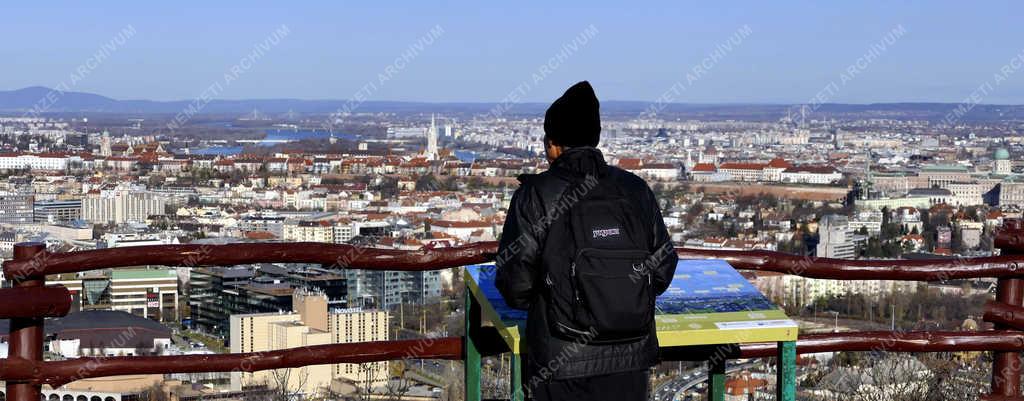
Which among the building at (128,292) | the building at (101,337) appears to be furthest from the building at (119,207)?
the building at (101,337)

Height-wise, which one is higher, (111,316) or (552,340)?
(552,340)

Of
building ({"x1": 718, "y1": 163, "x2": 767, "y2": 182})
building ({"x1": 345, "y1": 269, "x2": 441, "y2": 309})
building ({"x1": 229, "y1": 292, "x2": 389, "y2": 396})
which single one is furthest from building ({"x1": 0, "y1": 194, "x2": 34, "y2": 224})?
building ({"x1": 718, "y1": 163, "x2": 767, "y2": 182})

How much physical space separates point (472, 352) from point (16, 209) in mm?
34110

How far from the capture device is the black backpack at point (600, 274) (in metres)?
1.89

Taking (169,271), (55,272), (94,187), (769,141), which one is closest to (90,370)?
(55,272)

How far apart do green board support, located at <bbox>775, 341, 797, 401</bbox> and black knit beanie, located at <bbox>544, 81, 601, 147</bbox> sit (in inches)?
21.9

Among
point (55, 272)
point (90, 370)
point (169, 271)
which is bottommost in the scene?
point (169, 271)

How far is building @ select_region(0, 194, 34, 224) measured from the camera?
32406 mm

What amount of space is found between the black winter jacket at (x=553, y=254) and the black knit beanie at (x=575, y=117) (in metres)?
0.02

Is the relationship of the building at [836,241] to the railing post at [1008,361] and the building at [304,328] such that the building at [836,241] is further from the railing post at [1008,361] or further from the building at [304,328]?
the railing post at [1008,361]

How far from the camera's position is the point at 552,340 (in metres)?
1.93

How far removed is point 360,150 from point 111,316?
4974 cm

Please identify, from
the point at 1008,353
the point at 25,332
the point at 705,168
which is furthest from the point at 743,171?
the point at 25,332

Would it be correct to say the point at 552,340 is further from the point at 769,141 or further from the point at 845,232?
the point at 769,141
